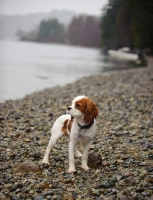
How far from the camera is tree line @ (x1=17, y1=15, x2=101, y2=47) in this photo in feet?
422

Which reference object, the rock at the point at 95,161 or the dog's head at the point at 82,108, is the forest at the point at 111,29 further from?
the dog's head at the point at 82,108

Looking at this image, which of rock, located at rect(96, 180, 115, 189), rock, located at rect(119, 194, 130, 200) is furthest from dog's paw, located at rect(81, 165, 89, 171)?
rock, located at rect(119, 194, 130, 200)

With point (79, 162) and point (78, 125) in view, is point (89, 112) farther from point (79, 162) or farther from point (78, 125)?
point (79, 162)

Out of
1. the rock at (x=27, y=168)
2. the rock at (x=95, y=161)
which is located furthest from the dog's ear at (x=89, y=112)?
the rock at (x=27, y=168)

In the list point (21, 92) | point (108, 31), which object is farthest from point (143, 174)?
point (108, 31)

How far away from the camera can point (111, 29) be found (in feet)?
250

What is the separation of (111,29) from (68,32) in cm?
7803

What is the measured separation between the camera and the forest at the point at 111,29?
37784 millimetres

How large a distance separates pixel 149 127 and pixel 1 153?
424cm

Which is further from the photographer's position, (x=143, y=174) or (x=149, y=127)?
(x=149, y=127)

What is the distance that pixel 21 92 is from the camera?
17.8 m

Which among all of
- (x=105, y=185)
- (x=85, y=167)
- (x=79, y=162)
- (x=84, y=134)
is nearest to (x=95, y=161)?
(x=85, y=167)

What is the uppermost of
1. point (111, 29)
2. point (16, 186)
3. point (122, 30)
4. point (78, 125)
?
point (111, 29)

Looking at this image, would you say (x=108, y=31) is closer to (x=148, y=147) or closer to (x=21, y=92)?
(x=21, y=92)
